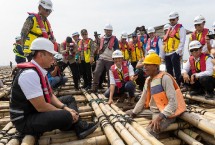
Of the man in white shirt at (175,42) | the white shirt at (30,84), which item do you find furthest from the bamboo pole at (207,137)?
the man in white shirt at (175,42)

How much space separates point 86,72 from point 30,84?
16.1 ft

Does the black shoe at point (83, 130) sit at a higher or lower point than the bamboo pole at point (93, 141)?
higher

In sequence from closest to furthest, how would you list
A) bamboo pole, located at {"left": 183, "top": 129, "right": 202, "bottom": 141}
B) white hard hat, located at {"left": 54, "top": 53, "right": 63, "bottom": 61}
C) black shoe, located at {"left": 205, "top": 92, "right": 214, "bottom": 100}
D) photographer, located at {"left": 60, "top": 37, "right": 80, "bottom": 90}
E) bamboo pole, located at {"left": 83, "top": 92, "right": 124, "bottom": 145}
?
bamboo pole, located at {"left": 83, "top": 92, "right": 124, "bottom": 145}
bamboo pole, located at {"left": 183, "top": 129, "right": 202, "bottom": 141}
black shoe, located at {"left": 205, "top": 92, "right": 214, "bottom": 100}
white hard hat, located at {"left": 54, "top": 53, "right": 63, "bottom": 61}
photographer, located at {"left": 60, "top": 37, "right": 80, "bottom": 90}

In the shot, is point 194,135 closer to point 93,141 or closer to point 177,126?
point 177,126

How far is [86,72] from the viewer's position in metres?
7.95

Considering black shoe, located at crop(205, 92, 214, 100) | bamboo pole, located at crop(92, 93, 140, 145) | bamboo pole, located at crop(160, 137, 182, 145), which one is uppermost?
bamboo pole, located at crop(92, 93, 140, 145)

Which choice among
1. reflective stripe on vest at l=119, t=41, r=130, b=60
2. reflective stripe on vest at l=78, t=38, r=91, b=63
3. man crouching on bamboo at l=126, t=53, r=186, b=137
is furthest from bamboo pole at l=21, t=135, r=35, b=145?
reflective stripe on vest at l=119, t=41, r=130, b=60

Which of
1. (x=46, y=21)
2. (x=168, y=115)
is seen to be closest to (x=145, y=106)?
(x=168, y=115)

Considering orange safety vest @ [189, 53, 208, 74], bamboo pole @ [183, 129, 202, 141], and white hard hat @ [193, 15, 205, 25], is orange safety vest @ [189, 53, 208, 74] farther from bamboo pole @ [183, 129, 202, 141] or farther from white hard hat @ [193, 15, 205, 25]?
bamboo pole @ [183, 129, 202, 141]

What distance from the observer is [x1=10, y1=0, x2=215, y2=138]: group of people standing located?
10.6ft

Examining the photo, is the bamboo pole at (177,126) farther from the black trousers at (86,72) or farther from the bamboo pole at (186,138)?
the black trousers at (86,72)

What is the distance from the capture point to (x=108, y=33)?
720 cm

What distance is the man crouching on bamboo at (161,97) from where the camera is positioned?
371cm

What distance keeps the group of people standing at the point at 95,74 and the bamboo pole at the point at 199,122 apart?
123 millimetres
